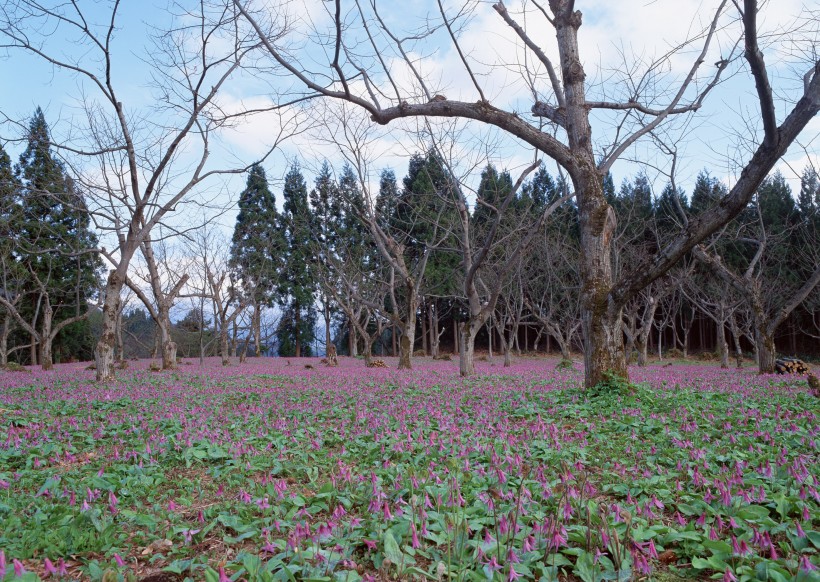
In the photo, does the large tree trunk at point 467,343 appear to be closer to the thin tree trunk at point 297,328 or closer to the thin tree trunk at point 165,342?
the thin tree trunk at point 165,342

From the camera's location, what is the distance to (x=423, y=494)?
353 centimetres

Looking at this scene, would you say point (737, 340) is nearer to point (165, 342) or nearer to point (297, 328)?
point (165, 342)

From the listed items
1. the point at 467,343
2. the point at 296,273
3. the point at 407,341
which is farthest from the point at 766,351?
the point at 296,273

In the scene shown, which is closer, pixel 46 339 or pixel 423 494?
pixel 423 494

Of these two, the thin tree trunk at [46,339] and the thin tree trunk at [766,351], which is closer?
the thin tree trunk at [766,351]

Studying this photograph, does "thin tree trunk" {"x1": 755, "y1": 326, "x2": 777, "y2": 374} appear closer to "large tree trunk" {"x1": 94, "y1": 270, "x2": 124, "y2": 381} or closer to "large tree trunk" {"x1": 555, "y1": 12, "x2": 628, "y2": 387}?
"large tree trunk" {"x1": 555, "y1": 12, "x2": 628, "y2": 387}

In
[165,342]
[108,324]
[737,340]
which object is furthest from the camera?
[737,340]

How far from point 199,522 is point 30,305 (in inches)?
1590

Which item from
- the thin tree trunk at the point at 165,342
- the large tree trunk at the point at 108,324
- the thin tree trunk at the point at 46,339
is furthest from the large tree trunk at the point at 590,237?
the thin tree trunk at the point at 46,339

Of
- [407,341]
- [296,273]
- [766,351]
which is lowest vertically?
[766,351]

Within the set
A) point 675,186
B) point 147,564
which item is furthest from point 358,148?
point 147,564

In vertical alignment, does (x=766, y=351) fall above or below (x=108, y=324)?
below

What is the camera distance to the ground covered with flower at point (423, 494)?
2.51m

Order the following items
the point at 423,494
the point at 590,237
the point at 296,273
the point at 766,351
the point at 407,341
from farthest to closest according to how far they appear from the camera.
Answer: the point at 296,273 → the point at 407,341 → the point at 766,351 → the point at 590,237 → the point at 423,494
